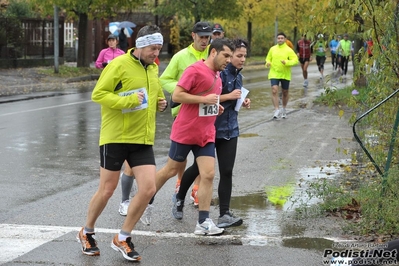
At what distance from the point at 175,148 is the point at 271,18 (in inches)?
1768

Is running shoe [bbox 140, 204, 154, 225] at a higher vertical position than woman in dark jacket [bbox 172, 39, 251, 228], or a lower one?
lower

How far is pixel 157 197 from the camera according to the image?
884cm

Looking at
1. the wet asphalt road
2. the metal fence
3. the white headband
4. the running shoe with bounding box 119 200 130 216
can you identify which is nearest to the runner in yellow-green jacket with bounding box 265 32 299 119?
the wet asphalt road

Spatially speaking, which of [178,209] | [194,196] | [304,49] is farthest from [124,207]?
[304,49]

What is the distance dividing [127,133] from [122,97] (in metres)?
0.32

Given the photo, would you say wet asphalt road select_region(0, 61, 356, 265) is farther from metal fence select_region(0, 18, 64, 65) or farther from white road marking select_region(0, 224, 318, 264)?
metal fence select_region(0, 18, 64, 65)

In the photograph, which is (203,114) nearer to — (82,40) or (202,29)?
(202,29)

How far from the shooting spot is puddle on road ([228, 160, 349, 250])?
22.6 ft

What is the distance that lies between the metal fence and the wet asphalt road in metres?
14.0

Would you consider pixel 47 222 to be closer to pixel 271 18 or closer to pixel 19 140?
pixel 19 140

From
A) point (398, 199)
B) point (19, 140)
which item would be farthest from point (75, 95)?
point (398, 199)

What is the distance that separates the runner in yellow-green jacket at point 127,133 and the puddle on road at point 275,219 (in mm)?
1103

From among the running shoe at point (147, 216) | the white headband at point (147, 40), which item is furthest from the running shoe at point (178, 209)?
the white headband at point (147, 40)

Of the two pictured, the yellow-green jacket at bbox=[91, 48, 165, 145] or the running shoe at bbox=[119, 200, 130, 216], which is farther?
the running shoe at bbox=[119, 200, 130, 216]
